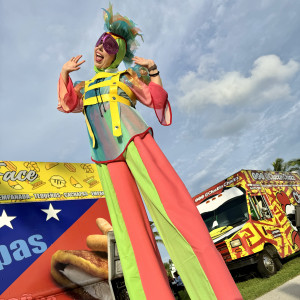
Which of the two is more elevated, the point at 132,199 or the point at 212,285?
the point at 132,199

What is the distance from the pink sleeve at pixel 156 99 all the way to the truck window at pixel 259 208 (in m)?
4.69

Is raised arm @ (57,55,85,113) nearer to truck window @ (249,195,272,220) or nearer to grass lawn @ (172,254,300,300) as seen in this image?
grass lawn @ (172,254,300,300)

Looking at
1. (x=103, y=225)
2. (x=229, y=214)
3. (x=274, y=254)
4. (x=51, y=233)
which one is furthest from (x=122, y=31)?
(x=274, y=254)

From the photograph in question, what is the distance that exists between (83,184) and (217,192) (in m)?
4.11

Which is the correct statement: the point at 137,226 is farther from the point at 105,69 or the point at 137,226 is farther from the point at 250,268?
the point at 250,268

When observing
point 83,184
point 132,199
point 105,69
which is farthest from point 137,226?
point 83,184

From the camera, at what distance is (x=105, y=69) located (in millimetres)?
2135

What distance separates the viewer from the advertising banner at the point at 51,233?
99.4 inches

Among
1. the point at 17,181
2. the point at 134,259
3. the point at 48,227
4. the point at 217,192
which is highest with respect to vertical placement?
the point at 217,192

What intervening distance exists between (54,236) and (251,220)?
4.16m

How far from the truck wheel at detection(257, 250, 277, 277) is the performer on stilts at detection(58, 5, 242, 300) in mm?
4683

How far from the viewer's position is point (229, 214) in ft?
20.6

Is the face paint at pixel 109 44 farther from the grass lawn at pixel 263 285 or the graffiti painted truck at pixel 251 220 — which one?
the graffiti painted truck at pixel 251 220

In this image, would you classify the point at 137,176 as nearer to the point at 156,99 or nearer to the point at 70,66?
the point at 156,99
